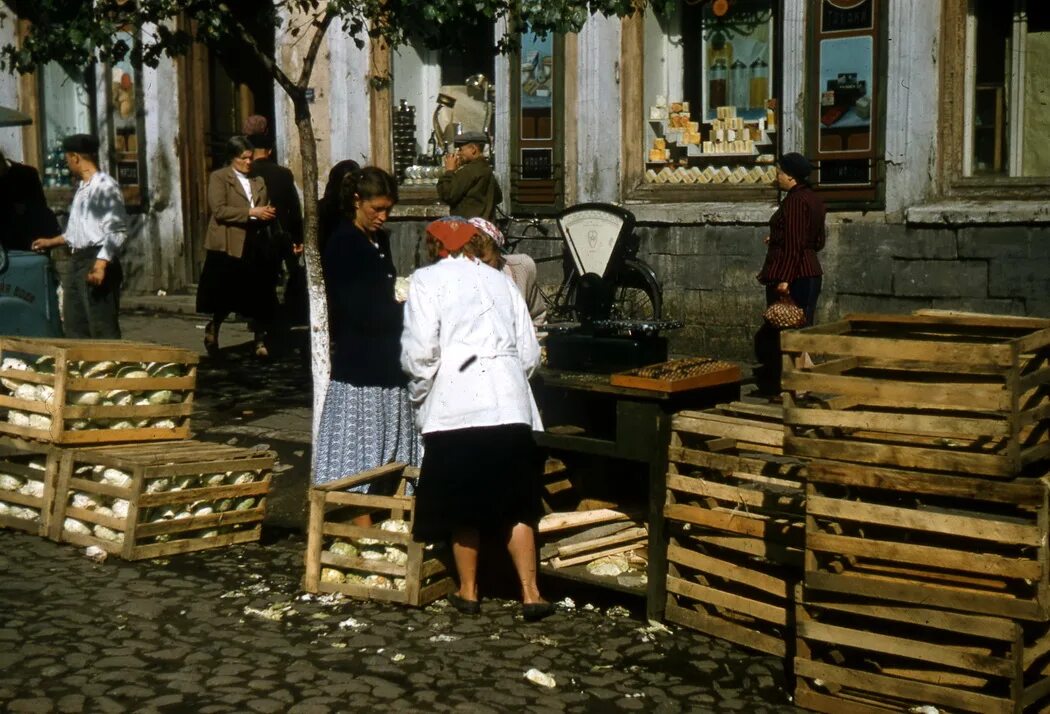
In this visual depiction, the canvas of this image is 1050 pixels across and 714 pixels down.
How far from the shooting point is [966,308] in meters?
11.2

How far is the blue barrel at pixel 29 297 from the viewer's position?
371 inches

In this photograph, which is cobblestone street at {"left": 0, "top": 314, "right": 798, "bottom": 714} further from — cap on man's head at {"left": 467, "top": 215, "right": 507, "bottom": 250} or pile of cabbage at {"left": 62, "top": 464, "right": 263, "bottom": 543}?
cap on man's head at {"left": 467, "top": 215, "right": 507, "bottom": 250}

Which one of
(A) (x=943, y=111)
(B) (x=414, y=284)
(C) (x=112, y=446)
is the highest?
(A) (x=943, y=111)

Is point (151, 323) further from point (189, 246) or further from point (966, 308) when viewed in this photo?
point (966, 308)

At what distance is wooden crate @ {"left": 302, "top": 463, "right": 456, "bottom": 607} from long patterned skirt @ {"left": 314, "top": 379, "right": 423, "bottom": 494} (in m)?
A: 0.41

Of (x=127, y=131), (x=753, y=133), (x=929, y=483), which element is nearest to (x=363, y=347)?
(x=929, y=483)

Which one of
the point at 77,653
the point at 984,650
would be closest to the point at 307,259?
the point at 77,653

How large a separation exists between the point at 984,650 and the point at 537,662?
5.39 ft

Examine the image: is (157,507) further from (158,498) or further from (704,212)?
(704,212)

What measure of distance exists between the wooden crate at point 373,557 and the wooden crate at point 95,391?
1446mm

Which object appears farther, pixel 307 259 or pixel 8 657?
pixel 307 259

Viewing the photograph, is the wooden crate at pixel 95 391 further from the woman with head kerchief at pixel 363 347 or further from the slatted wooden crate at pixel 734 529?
the slatted wooden crate at pixel 734 529

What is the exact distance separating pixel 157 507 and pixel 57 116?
13876 mm

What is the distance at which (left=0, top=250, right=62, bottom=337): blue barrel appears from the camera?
9.42 m
